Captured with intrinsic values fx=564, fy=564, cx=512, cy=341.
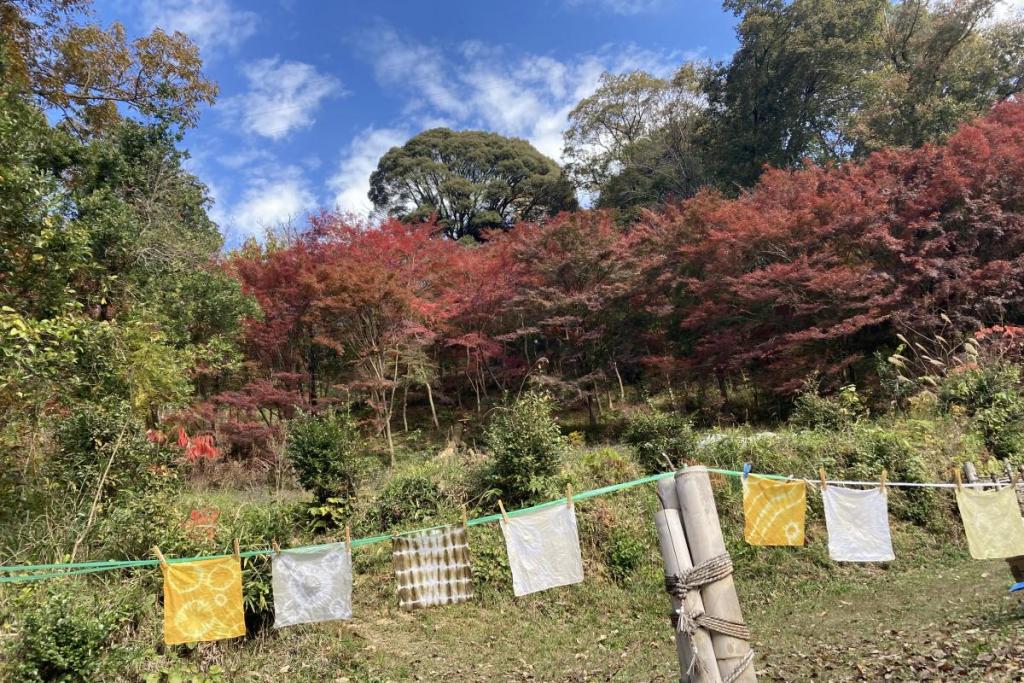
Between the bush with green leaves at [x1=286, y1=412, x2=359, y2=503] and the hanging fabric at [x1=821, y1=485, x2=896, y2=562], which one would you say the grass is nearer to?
the bush with green leaves at [x1=286, y1=412, x2=359, y2=503]

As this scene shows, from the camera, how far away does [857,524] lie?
4.98 metres

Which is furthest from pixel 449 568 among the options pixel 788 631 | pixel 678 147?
pixel 678 147

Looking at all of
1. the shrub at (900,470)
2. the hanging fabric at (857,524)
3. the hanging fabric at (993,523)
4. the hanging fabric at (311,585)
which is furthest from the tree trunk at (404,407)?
the hanging fabric at (993,523)

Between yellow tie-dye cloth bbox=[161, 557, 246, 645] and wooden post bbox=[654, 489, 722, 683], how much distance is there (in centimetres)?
323

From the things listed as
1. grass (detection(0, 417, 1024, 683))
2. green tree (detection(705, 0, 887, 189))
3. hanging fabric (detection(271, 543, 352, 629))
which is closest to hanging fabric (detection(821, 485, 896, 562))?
grass (detection(0, 417, 1024, 683))

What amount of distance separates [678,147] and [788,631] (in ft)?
70.2

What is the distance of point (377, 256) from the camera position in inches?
542

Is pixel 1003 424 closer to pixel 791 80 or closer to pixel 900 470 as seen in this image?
pixel 900 470

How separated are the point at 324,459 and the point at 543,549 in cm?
389

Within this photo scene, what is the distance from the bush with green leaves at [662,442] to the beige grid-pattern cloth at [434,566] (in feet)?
13.0

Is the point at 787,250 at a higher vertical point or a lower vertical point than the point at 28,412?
higher

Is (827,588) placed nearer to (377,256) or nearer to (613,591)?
(613,591)

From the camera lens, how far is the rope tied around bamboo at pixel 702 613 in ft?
7.66

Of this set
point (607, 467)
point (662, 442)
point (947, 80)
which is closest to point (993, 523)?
point (662, 442)
